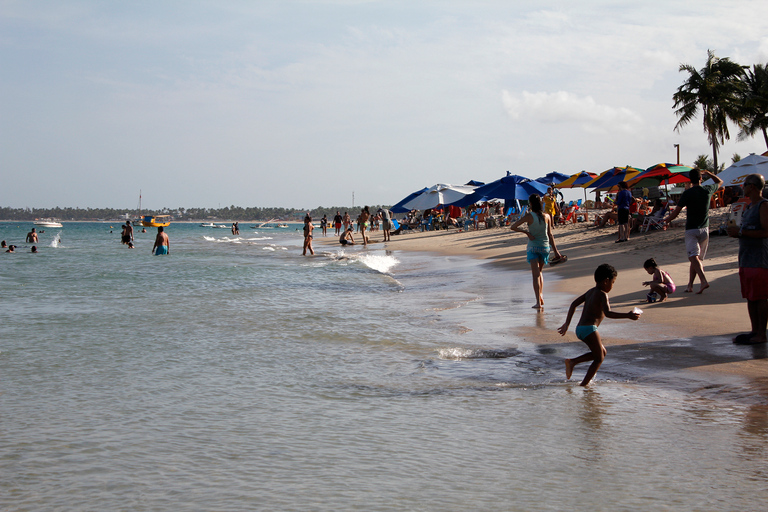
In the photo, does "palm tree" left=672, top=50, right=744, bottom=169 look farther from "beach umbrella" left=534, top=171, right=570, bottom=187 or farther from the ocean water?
the ocean water

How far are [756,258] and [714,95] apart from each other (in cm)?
3701

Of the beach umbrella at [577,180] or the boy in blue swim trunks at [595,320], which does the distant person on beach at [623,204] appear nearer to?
the boy in blue swim trunks at [595,320]

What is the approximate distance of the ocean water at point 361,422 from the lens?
3205 millimetres

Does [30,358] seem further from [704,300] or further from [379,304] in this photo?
[704,300]

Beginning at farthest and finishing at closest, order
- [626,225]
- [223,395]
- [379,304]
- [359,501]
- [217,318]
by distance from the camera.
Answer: [626,225]
[379,304]
[217,318]
[223,395]
[359,501]

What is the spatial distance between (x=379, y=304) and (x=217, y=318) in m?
2.81

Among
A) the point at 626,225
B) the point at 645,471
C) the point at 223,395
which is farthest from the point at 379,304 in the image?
the point at 626,225

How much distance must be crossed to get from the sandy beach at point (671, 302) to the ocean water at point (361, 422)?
10.7 inches

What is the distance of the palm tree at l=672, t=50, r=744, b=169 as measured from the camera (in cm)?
3703

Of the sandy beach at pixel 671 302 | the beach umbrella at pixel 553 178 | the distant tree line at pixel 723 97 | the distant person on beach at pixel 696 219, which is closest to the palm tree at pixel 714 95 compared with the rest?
the distant tree line at pixel 723 97

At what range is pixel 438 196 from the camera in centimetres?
3375

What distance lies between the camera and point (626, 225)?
17.0 metres

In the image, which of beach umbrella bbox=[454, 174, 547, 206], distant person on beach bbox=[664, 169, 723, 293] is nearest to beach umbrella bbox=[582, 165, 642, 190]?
beach umbrella bbox=[454, 174, 547, 206]

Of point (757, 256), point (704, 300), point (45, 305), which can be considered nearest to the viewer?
point (757, 256)
